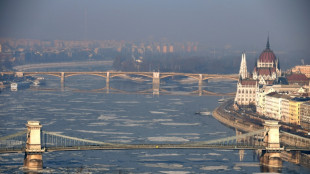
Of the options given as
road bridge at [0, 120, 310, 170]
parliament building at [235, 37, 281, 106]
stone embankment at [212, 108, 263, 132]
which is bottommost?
road bridge at [0, 120, 310, 170]

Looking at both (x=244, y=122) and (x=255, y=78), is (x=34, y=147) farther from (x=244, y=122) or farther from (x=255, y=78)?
(x=255, y=78)

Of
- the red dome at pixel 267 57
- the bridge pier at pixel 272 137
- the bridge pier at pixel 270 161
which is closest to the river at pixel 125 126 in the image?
the bridge pier at pixel 270 161

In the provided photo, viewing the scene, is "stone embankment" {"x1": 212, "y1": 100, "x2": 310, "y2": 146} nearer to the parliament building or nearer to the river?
the river

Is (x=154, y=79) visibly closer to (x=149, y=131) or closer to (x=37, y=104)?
(x=37, y=104)

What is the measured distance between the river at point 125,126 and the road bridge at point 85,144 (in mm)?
482

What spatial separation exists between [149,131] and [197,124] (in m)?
4.88

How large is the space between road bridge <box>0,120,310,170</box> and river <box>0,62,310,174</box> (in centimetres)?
48

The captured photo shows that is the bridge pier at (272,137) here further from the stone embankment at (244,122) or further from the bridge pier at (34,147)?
the bridge pier at (34,147)

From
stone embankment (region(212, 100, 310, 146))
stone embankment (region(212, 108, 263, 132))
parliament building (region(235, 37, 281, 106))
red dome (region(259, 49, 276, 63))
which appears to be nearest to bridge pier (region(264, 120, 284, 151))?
stone embankment (region(212, 100, 310, 146))

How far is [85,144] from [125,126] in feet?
31.5

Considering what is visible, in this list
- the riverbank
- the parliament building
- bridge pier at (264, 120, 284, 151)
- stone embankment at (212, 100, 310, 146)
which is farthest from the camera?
the parliament building

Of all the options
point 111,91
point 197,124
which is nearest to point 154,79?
point 111,91

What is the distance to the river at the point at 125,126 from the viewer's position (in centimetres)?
4138

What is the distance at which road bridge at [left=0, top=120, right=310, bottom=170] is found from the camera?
133 feet
